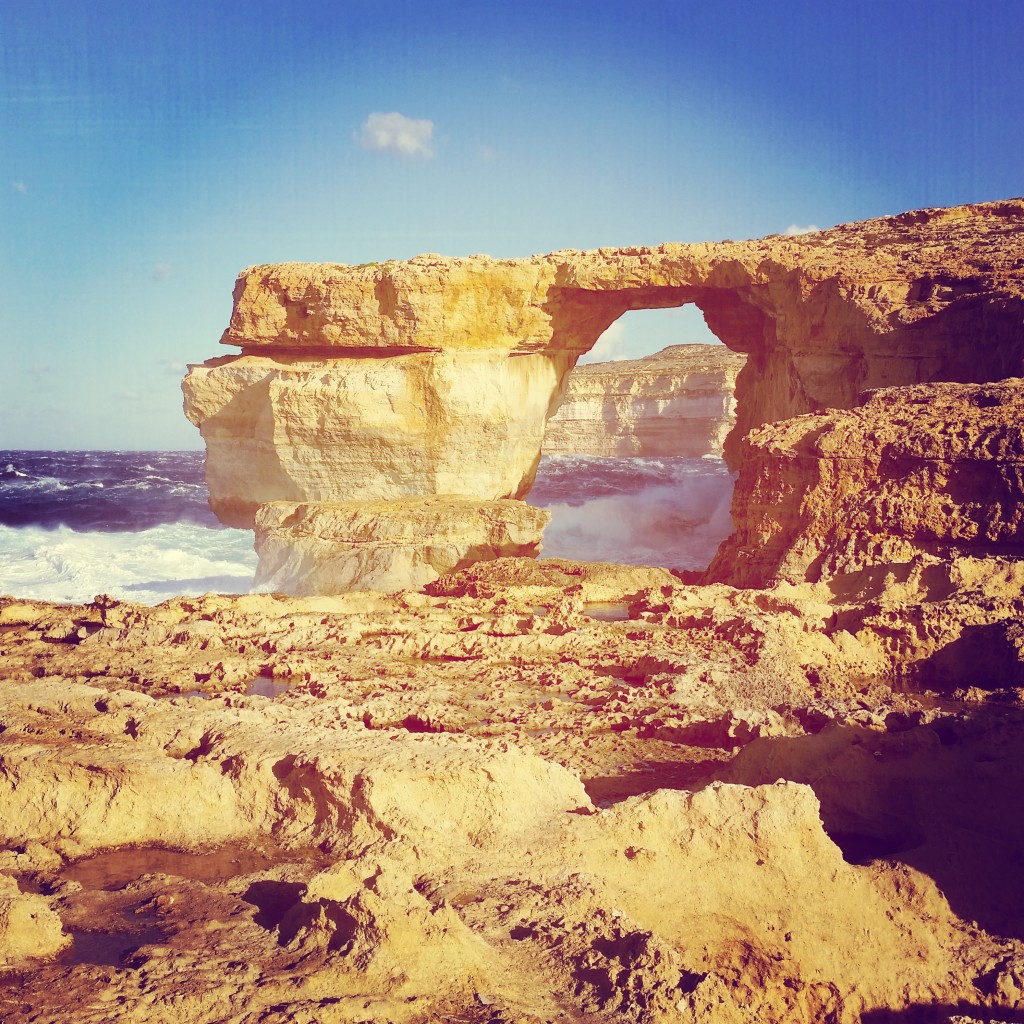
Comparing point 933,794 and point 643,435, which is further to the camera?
point 643,435

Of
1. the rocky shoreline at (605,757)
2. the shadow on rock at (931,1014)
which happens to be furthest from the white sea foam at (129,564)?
the shadow on rock at (931,1014)

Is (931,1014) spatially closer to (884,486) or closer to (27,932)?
(27,932)

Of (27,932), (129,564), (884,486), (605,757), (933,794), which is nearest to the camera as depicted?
(27,932)

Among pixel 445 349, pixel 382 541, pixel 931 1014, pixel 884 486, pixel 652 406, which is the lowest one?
pixel 931 1014

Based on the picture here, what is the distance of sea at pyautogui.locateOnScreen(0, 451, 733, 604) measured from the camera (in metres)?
15.6

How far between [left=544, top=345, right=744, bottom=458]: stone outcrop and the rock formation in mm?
23446

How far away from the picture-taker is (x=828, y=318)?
525 inches

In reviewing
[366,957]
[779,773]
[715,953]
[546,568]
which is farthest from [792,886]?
[546,568]

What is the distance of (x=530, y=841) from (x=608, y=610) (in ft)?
21.9

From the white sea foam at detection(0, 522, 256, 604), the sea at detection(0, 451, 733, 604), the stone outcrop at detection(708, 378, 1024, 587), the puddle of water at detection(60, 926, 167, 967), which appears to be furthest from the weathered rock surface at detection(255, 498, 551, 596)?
the puddle of water at detection(60, 926, 167, 967)

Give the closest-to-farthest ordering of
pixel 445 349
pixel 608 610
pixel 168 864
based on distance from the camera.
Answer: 1. pixel 168 864
2. pixel 608 610
3. pixel 445 349

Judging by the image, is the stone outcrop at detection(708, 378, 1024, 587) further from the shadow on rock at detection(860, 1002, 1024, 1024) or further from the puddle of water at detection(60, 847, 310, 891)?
the puddle of water at detection(60, 847, 310, 891)

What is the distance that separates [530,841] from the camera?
3.84 metres

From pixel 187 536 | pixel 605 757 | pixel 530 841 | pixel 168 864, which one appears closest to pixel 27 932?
pixel 168 864
